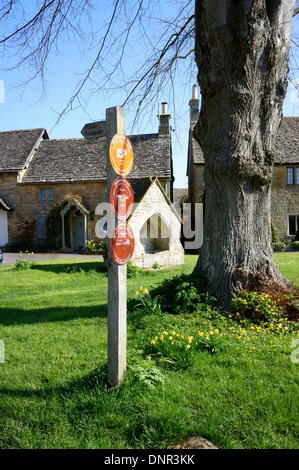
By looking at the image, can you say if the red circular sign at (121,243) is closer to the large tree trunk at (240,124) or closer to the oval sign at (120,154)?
the oval sign at (120,154)

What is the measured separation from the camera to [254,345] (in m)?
4.52

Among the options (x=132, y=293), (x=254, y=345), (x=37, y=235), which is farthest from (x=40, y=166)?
(x=254, y=345)

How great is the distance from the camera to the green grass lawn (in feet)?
8.98

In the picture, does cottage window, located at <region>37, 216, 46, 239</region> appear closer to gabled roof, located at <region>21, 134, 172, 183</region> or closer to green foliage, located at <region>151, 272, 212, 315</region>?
gabled roof, located at <region>21, 134, 172, 183</region>

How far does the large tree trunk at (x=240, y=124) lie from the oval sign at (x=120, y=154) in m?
2.93

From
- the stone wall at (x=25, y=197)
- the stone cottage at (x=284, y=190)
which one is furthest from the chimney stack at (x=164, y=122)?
the stone wall at (x=25, y=197)

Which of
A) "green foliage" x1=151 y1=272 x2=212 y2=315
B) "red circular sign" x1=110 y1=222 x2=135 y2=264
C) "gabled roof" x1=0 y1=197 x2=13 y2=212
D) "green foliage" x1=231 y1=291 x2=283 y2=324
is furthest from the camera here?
"gabled roof" x1=0 y1=197 x2=13 y2=212

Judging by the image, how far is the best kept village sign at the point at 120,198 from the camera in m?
3.22

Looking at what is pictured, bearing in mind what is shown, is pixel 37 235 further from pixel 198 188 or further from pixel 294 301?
pixel 294 301

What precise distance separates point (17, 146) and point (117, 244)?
89.5ft

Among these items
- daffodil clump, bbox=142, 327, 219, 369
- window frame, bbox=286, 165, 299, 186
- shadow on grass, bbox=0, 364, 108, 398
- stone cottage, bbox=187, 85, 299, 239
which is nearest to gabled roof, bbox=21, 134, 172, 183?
stone cottage, bbox=187, 85, 299, 239

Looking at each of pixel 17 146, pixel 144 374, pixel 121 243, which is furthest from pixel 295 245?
pixel 17 146

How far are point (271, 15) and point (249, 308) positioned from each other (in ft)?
16.8

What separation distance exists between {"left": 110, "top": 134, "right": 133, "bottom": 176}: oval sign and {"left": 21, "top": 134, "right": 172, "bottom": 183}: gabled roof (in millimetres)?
20312
